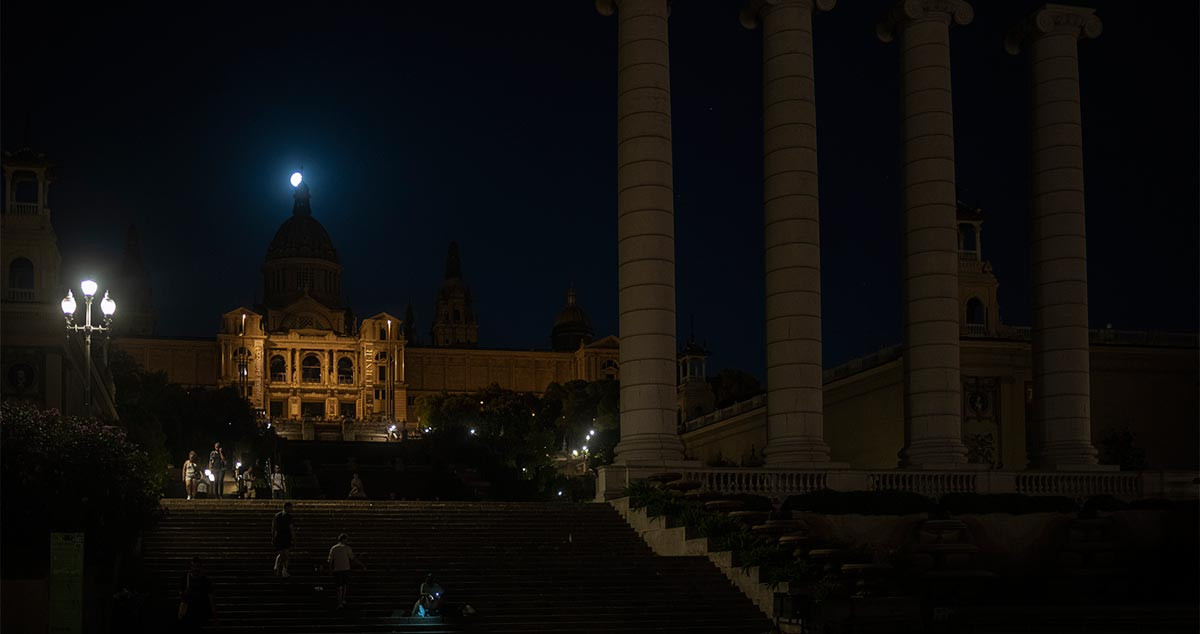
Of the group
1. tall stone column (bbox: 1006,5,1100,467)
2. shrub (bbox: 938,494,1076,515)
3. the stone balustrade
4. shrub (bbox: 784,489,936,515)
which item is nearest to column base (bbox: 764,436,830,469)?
the stone balustrade

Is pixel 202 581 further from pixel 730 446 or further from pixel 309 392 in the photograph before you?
pixel 309 392

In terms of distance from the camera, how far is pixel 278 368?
183250 millimetres

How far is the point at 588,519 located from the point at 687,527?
3.88m

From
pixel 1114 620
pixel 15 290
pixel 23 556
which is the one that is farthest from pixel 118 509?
pixel 15 290

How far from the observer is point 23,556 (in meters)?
30.4

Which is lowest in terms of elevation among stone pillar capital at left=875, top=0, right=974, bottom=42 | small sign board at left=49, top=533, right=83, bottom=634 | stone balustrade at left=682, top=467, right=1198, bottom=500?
small sign board at left=49, top=533, right=83, bottom=634

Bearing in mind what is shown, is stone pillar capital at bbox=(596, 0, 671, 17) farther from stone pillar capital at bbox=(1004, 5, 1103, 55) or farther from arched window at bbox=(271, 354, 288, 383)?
arched window at bbox=(271, 354, 288, 383)

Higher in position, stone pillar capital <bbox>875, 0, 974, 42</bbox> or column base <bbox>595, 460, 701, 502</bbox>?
stone pillar capital <bbox>875, 0, 974, 42</bbox>

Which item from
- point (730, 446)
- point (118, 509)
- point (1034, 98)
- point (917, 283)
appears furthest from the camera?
point (730, 446)

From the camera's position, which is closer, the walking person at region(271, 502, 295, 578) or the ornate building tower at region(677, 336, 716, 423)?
the walking person at region(271, 502, 295, 578)

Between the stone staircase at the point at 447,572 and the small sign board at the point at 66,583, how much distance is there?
2.99 metres

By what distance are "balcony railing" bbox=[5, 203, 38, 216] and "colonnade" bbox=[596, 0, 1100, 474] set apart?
1489 inches

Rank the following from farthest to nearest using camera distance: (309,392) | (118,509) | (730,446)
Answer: (309,392)
(730,446)
(118,509)

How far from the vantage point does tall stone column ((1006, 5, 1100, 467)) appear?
48469 millimetres
